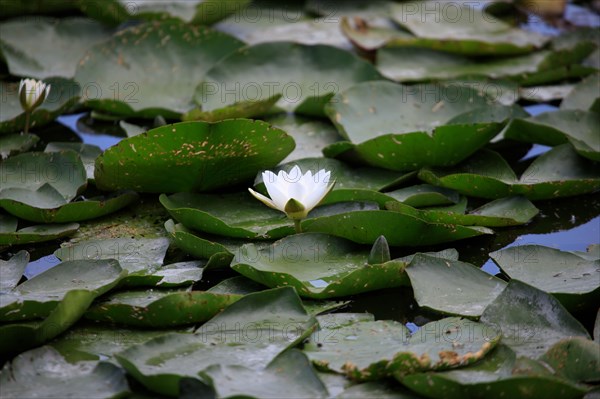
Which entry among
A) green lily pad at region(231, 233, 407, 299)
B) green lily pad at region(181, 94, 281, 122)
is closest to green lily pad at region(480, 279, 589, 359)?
green lily pad at region(231, 233, 407, 299)

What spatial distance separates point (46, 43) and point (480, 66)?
1535 millimetres

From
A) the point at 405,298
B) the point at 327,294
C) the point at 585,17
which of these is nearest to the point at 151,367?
the point at 327,294

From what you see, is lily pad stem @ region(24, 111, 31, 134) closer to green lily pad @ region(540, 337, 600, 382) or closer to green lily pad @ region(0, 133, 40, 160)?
green lily pad @ region(0, 133, 40, 160)

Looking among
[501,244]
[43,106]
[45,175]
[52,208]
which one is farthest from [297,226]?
[43,106]

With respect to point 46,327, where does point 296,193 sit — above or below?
above

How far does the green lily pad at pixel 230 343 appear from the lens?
146cm

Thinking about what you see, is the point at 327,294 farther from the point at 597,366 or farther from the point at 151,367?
the point at 597,366

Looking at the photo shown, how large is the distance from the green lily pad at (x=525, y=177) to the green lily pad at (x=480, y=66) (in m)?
0.62

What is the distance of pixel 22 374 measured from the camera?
4.88ft

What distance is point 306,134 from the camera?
8.15ft

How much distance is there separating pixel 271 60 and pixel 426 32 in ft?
2.24

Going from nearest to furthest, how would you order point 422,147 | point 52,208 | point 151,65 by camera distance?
point 52,208, point 422,147, point 151,65

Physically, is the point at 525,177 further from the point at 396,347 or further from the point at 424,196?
the point at 396,347

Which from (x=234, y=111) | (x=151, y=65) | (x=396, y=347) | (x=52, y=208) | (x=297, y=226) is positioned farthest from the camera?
(x=151, y=65)
